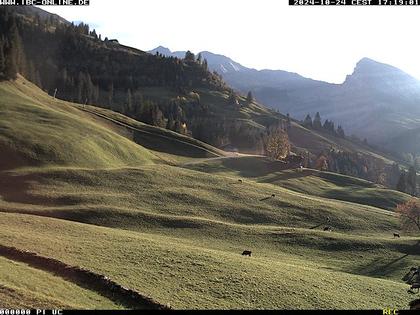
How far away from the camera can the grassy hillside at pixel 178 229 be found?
36.2m

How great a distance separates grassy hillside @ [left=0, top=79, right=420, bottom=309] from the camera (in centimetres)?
3619

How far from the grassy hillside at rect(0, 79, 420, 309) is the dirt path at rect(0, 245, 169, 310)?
1119 millimetres

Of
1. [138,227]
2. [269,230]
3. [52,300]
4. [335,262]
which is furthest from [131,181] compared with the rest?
[52,300]

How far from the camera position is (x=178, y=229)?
63938 millimetres

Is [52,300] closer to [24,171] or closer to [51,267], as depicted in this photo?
[51,267]

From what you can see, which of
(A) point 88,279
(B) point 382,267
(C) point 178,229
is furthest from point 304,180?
(A) point 88,279

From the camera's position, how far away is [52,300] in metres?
26.7

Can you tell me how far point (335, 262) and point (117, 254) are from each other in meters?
32.6

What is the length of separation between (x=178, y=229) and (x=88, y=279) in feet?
102

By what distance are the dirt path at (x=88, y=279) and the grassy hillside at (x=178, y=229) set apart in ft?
3.67

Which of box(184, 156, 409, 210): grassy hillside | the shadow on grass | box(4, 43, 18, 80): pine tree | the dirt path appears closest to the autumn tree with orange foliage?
the shadow on grass

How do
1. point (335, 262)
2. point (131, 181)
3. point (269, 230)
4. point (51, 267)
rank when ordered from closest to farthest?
point (51, 267) → point (335, 262) → point (269, 230) → point (131, 181)

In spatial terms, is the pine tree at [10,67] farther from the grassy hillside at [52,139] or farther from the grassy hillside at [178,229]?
the grassy hillside at [178,229]

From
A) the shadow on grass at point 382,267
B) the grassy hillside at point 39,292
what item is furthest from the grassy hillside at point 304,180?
the grassy hillside at point 39,292
